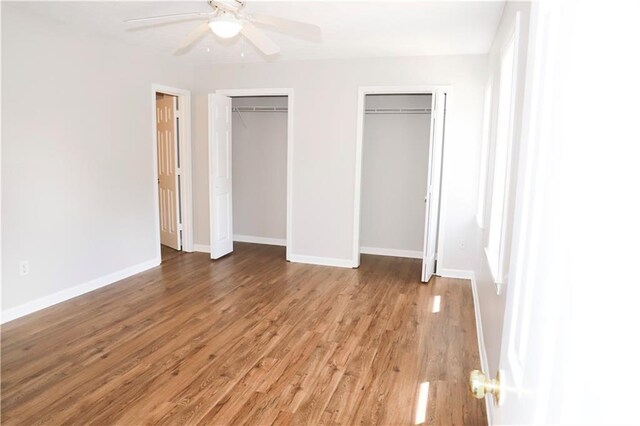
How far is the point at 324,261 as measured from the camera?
5520 millimetres

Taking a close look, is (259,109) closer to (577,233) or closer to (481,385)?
(481,385)

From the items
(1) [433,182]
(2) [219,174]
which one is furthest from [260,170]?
(1) [433,182]

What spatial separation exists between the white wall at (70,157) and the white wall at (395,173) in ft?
9.60

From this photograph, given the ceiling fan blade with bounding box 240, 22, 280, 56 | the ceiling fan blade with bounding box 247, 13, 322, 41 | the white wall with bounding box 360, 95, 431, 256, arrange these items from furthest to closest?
the white wall with bounding box 360, 95, 431, 256, the ceiling fan blade with bounding box 240, 22, 280, 56, the ceiling fan blade with bounding box 247, 13, 322, 41

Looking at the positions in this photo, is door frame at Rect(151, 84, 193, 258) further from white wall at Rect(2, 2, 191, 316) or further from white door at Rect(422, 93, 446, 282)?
white door at Rect(422, 93, 446, 282)

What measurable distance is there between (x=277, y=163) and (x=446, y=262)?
2975mm

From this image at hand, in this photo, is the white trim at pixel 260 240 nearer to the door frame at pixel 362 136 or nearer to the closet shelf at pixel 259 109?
the door frame at pixel 362 136

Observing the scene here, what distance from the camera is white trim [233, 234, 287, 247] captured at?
6.61 metres

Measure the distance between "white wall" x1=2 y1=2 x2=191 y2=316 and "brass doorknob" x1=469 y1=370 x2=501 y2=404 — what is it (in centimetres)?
392

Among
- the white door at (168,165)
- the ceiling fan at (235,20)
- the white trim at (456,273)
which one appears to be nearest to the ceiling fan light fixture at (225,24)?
the ceiling fan at (235,20)

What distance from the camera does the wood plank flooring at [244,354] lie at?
7.88 feet

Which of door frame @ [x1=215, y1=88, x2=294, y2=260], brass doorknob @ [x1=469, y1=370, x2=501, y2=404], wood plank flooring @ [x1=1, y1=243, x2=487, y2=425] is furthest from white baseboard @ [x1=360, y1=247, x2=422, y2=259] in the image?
brass doorknob @ [x1=469, y1=370, x2=501, y2=404]

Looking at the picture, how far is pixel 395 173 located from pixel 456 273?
1658 mm

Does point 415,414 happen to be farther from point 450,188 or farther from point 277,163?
point 277,163
